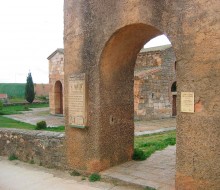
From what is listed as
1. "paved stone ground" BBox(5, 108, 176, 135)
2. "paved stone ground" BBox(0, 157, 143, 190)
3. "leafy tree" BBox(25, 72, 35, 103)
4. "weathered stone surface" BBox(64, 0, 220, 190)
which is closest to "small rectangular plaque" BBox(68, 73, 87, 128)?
"weathered stone surface" BBox(64, 0, 220, 190)

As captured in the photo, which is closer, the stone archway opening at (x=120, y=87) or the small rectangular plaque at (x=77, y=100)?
the stone archway opening at (x=120, y=87)

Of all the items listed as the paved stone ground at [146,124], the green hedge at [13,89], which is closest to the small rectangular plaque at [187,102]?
the paved stone ground at [146,124]

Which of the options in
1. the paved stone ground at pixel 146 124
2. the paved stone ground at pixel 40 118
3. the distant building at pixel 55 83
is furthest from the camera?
the distant building at pixel 55 83

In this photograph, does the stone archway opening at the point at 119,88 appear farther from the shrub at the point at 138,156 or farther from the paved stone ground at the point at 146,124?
the paved stone ground at the point at 146,124

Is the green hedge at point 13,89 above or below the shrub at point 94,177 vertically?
above

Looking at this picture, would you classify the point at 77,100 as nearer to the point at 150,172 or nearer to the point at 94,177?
the point at 94,177

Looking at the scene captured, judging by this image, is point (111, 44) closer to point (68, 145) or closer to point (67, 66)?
point (67, 66)

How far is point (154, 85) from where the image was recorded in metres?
19.5

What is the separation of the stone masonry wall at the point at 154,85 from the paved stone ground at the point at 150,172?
10.9 meters

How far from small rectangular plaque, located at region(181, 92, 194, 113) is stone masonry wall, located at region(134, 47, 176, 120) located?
13.5 metres

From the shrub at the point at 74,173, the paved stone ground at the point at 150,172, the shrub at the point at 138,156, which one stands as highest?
the shrub at the point at 138,156

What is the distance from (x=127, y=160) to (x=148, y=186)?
A: 1755 millimetres

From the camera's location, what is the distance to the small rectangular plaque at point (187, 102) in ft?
→ 16.2

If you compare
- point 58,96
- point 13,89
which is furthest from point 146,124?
point 13,89
